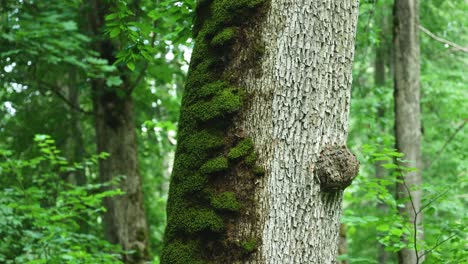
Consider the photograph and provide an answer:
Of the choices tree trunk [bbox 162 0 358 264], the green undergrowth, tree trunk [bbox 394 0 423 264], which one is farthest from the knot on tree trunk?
tree trunk [bbox 394 0 423 264]

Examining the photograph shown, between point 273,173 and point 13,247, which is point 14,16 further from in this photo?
point 273,173

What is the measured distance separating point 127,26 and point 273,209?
6.49 ft

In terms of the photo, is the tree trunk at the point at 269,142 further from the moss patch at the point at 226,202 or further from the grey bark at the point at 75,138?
the grey bark at the point at 75,138

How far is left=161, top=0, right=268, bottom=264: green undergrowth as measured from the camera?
2.31 metres

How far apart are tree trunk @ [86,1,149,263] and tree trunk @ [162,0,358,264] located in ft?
17.1

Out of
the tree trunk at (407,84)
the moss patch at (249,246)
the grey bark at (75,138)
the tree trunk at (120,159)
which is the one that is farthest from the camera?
the grey bark at (75,138)

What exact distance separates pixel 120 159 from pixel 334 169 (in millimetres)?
5831

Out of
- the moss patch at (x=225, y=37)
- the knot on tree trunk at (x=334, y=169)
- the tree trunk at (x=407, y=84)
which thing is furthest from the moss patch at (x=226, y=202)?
the tree trunk at (x=407, y=84)

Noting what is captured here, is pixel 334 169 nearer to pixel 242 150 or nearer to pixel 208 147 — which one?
pixel 242 150

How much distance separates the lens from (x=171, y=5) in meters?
3.89

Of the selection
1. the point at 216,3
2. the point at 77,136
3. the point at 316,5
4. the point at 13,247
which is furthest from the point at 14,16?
the point at 316,5

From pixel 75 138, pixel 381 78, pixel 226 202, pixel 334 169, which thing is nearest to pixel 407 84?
pixel 334 169

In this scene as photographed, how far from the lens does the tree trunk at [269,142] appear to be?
7.47 ft

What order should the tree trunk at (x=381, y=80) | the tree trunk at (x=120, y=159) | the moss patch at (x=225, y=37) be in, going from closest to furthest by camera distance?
the moss patch at (x=225, y=37) → the tree trunk at (x=120, y=159) → the tree trunk at (x=381, y=80)
